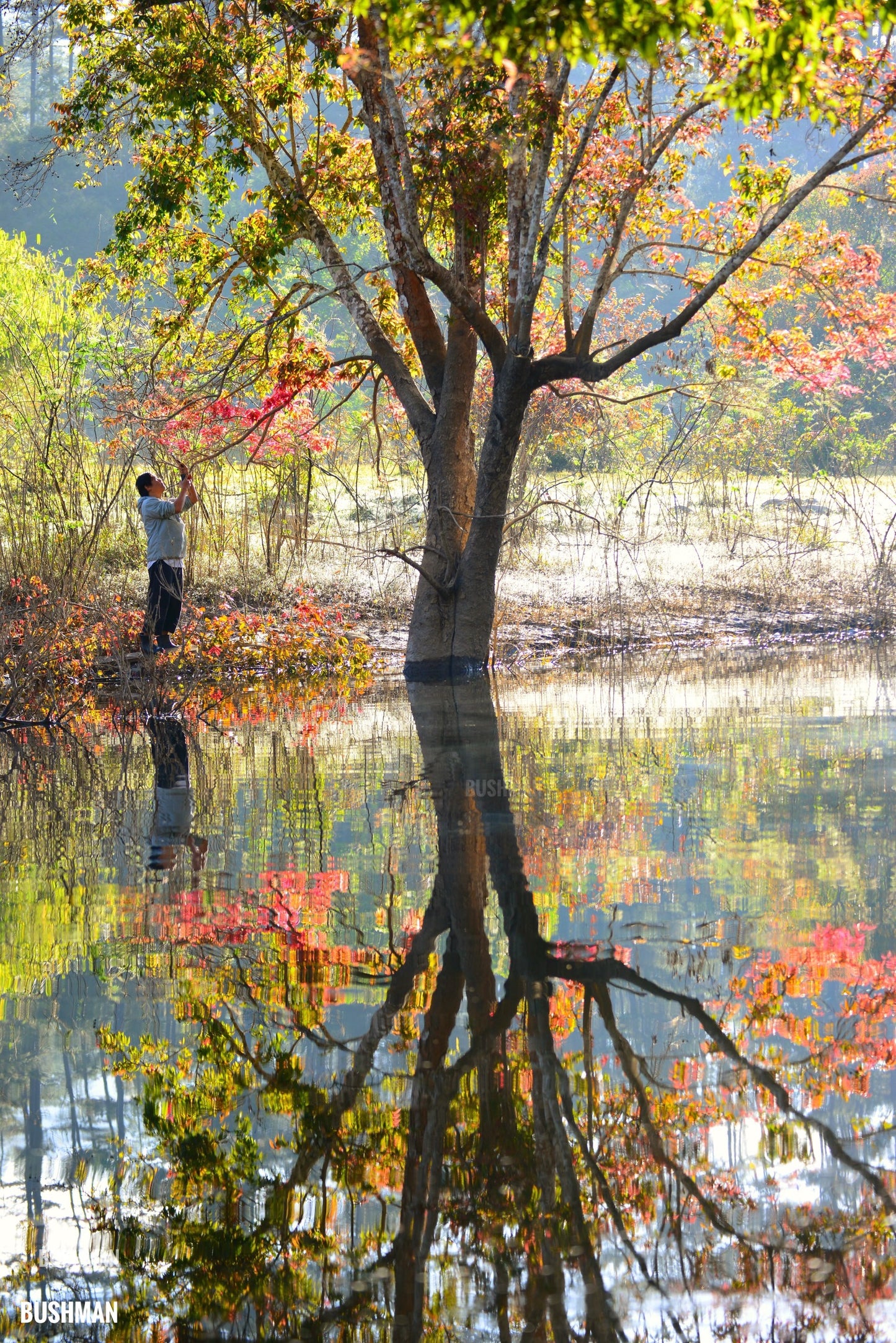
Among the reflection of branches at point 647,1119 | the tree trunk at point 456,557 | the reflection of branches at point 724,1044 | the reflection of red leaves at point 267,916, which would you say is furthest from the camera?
the tree trunk at point 456,557

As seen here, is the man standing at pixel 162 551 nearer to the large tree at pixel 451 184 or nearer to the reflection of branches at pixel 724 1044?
the large tree at pixel 451 184

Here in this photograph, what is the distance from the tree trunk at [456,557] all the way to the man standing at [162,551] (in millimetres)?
2422

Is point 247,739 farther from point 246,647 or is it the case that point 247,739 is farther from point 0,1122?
point 0,1122

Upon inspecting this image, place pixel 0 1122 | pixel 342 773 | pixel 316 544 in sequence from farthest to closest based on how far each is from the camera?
pixel 316 544
pixel 342 773
pixel 0 1122

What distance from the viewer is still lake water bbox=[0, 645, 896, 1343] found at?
7.77 feet

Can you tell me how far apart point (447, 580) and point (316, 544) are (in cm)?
593

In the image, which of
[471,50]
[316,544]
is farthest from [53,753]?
[316,544]

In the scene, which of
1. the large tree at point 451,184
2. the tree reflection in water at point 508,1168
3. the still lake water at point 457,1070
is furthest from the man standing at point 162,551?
the tree reflection in water at point 508,1168

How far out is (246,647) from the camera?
1478 centimetres

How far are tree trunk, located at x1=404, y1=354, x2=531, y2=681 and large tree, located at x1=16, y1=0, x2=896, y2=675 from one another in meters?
0.02

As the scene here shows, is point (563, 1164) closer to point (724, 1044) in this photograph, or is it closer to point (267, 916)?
point (724, 1044)

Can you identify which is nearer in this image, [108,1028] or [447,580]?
[108,1028]

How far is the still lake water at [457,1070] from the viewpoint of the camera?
2367 mm

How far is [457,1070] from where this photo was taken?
3.18 metres
